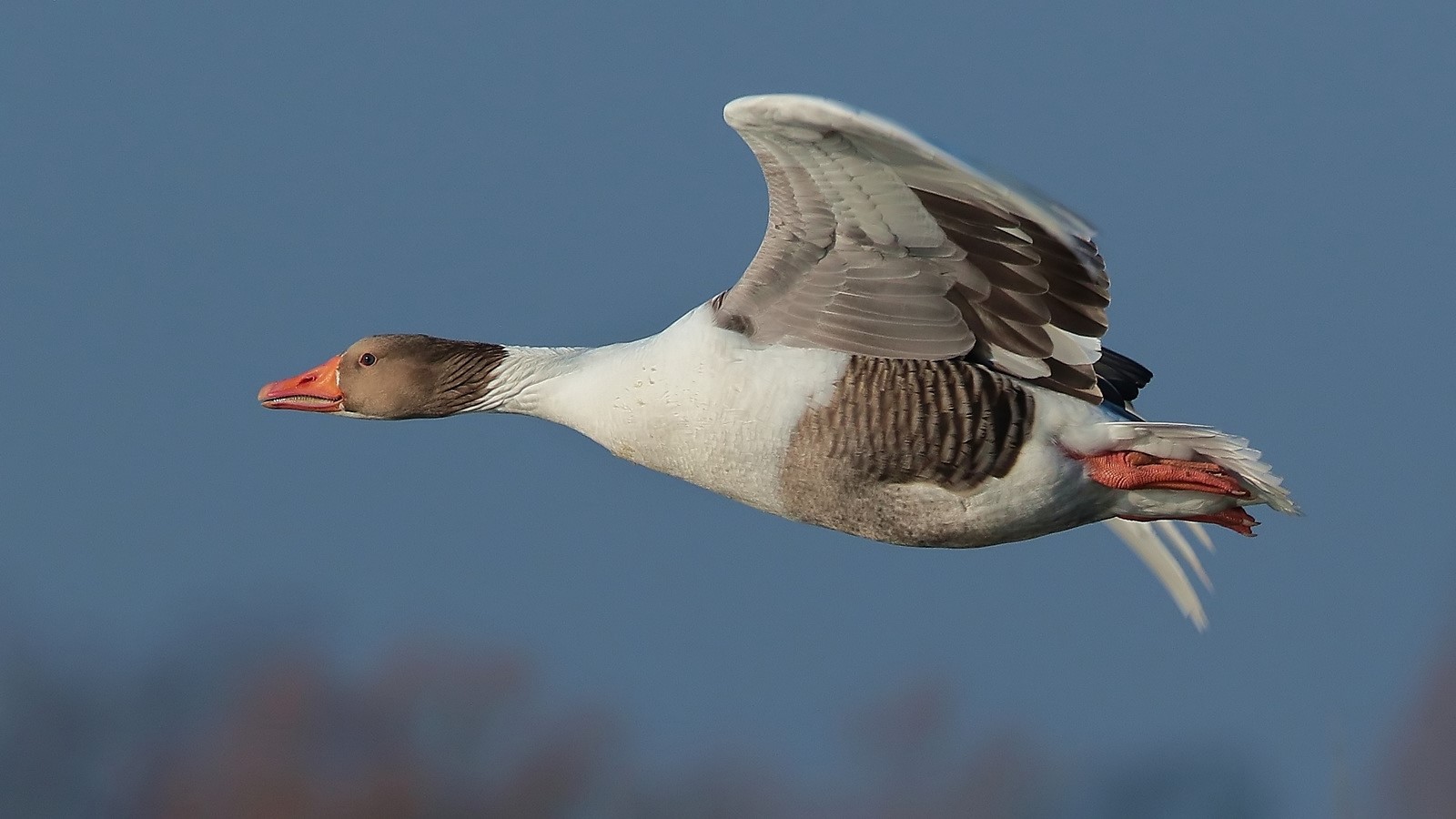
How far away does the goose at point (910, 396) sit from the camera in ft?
25.0

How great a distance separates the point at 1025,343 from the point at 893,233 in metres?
0.78

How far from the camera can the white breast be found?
775cm

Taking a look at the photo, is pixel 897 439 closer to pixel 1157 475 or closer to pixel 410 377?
pixel 1157 475

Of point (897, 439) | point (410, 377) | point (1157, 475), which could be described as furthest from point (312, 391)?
point (1157, 475)

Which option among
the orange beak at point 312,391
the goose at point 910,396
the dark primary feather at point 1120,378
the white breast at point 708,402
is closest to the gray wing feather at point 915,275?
the goose at point 910,396

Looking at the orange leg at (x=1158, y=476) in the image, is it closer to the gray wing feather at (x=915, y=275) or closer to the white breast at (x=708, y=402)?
the gray wing feather at (x=915, y=275)

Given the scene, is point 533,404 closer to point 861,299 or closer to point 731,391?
point 731,391

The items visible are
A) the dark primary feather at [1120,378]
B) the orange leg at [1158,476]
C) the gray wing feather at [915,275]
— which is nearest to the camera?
the gray wing feather at [915,275]

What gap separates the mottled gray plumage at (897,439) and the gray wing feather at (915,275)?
0.31ft

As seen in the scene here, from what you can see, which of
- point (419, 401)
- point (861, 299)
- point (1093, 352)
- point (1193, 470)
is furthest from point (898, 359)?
point (419, 401)

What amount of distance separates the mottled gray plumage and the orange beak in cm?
210

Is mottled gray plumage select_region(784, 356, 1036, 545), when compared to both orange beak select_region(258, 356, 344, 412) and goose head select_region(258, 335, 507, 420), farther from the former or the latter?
orange beak select_region(258, 356, 344, 412)

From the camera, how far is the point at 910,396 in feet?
25.4

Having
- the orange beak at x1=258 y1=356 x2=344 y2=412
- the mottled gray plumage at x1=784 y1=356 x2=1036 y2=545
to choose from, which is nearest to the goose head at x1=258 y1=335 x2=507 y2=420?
the orange beak at x1=258 y1=356 x2=344 y2=412
